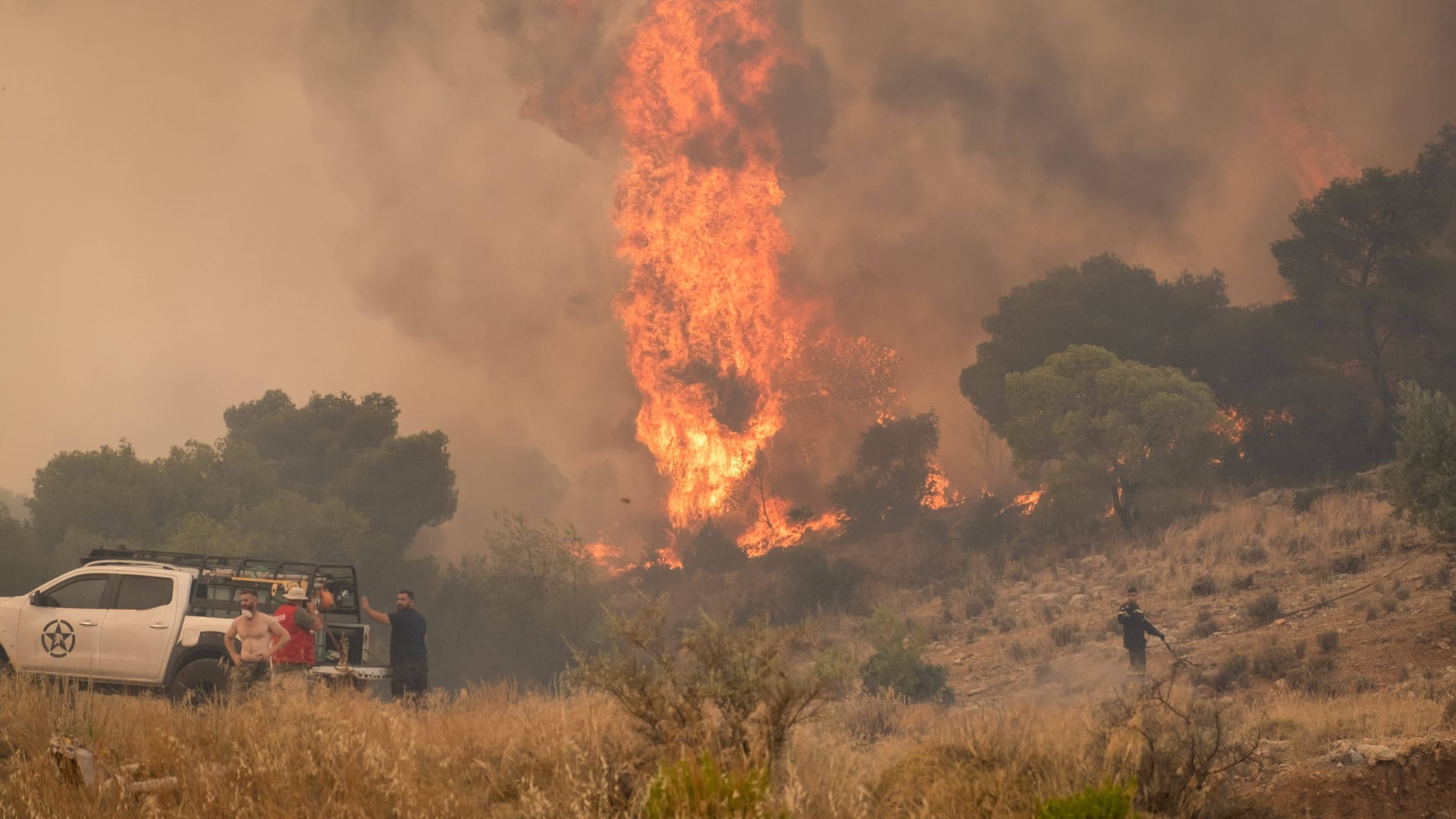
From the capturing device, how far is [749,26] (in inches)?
2645

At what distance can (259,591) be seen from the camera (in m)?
14.3

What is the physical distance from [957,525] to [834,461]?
12.6 m

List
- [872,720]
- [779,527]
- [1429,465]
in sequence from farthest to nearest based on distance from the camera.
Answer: [779,527]
[1429,465]
[872,720]

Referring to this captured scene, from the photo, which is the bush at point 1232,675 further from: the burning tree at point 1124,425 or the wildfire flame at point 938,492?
the wildfire flame at point 938,492

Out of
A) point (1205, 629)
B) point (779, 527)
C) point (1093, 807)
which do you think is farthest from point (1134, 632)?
point (779, 527)

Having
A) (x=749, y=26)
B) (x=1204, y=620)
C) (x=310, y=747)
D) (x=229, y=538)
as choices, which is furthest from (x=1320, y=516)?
(x=749, y=26)

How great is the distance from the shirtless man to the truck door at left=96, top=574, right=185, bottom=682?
1448 mm

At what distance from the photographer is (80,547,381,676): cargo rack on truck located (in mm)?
13422

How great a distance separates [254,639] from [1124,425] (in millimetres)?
33926

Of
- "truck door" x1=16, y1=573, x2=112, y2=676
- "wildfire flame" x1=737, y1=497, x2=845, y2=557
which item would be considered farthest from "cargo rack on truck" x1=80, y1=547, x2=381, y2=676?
"wildfire flame" x1=737, y1=497, x2=845, y2=557

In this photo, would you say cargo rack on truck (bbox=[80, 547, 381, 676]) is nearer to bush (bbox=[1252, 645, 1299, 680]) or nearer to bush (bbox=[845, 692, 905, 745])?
bush (bbox=[845, 692, 905, 745])

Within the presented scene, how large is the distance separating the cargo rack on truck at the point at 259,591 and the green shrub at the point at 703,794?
8.77 meters

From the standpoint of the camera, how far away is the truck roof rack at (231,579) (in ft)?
44.0

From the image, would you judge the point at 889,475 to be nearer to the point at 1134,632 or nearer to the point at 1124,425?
the point at 1124,425
